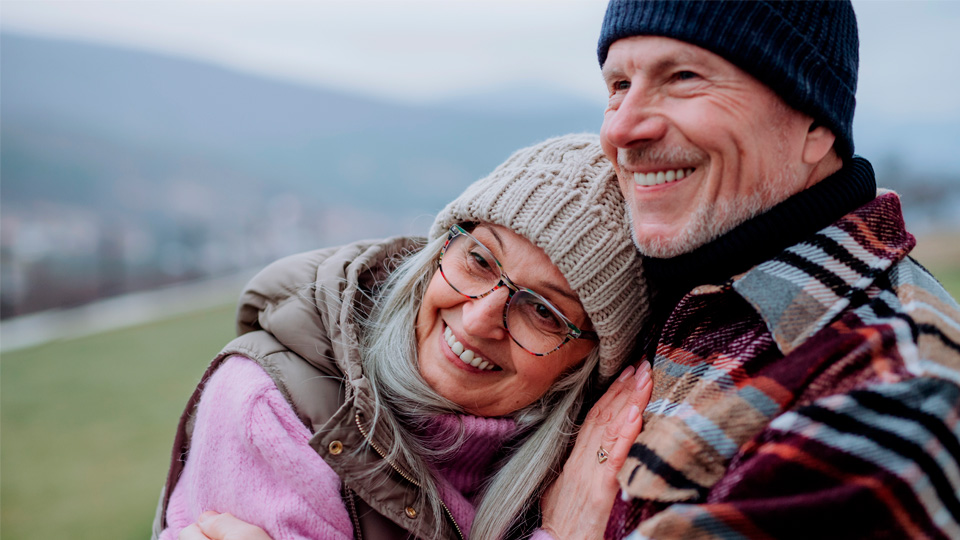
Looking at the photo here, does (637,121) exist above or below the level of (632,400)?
above

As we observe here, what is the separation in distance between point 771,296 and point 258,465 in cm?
155

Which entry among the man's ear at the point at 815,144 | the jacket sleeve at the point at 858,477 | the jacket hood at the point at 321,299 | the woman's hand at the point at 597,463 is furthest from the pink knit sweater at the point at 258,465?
the man's ear at the point at 815,144

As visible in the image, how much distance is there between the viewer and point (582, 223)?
2080 millimetres

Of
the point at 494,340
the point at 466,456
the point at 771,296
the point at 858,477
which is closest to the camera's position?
the point at 858,477

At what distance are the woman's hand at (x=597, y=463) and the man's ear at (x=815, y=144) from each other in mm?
798

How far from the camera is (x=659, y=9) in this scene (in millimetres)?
1823

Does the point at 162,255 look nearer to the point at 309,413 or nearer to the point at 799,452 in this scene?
the point at 309,413

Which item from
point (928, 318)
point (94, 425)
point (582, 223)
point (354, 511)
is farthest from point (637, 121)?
point (94, 425)

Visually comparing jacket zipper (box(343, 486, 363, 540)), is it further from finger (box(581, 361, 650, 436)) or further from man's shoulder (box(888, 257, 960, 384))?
man's shoulder (box(888, 257, 960, 384))

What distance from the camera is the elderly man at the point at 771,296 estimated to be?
139 centimetres

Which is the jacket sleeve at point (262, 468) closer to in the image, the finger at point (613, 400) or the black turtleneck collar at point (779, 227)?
the finger at point (613, 400)

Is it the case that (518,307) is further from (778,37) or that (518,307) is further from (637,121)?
(778,37)

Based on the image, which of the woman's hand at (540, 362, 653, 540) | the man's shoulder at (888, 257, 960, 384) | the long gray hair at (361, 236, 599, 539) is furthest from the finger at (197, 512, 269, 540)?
the man's shoulder at (888, 257, 960, 384)

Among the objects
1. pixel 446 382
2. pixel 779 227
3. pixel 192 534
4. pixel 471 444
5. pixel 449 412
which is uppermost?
pixel 779 227
